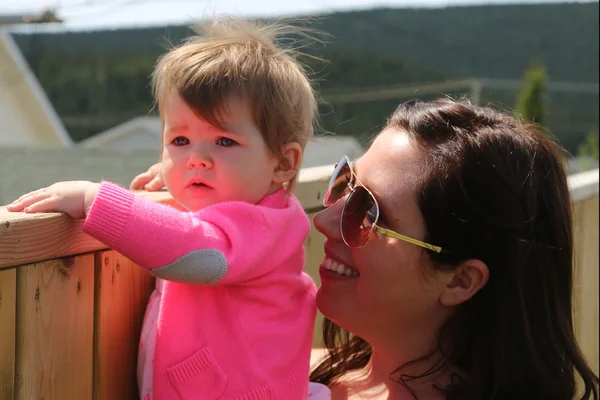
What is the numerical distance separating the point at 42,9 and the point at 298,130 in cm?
1537

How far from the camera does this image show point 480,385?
2.11 meters

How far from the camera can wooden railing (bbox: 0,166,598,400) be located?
157cm

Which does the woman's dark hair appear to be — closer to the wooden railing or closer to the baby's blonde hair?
the baby's blonde hair

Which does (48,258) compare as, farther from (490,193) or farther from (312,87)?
(490,193)

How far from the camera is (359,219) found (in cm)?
220

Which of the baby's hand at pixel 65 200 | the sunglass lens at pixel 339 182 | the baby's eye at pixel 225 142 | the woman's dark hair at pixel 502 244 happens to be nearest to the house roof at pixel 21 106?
the sunglass lens at pixel 339 182

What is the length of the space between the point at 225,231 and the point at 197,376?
1.03ft

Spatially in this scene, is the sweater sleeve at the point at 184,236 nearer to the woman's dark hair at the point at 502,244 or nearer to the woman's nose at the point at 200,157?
the woman's nose at the point at 200,157

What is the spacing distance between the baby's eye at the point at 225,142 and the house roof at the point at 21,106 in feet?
60.7

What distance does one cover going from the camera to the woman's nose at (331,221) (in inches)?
89.0

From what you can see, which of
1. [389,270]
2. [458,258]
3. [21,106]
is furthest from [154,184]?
[21,106]

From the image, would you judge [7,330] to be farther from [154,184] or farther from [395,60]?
[395,60]

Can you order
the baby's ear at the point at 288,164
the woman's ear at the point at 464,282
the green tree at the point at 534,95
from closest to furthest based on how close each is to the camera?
the baby's ear at the point at 288,164 < the woman's ear at the point at 464,282 < the green tree at the point at 534,95

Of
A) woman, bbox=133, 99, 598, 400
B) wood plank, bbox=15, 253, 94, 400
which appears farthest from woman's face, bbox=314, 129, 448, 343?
wood plank, bbox=15, 253, 94, 400
